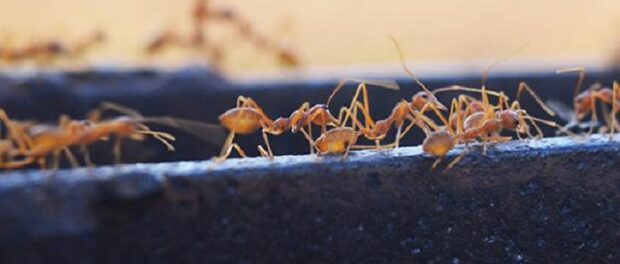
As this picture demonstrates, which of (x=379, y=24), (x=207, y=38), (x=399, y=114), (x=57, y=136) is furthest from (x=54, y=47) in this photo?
(x=379, y=24)

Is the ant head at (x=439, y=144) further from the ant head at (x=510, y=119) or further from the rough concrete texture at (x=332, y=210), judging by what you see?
the ant head at (x=510, y=119)

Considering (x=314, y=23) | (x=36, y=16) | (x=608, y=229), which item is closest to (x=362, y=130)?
(x=608, y=229)

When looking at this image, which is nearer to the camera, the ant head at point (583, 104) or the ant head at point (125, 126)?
the ant head at point (125, 126)

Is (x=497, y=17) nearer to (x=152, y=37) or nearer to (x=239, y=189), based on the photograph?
(x=152, y=37)

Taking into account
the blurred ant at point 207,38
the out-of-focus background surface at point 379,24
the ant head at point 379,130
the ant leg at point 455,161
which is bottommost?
the out-of-focus background surface at point 379,24

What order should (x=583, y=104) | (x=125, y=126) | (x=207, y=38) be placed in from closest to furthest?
1. (x=125, y=126)
2. (x=583, y=104)
3. (x=207, y=38)

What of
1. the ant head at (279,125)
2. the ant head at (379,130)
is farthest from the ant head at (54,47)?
the ant head at (379,130)

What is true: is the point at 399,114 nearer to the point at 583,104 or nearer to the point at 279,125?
the point at 279,125
